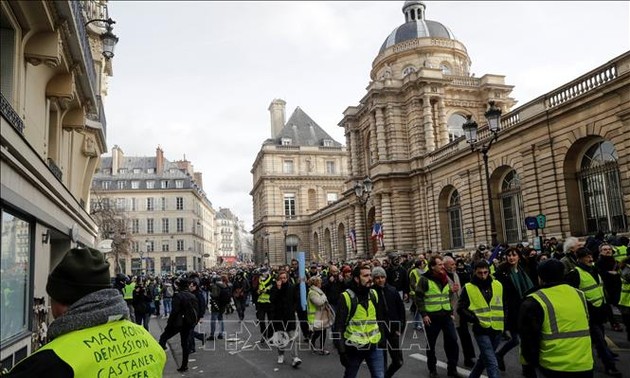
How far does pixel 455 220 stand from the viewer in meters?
32.6

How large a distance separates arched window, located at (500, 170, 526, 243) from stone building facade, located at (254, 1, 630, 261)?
56 millimetres

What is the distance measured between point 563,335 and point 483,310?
8.73 ft

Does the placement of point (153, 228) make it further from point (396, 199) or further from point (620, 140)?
point (620, 140)

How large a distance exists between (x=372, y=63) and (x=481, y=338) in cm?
4155

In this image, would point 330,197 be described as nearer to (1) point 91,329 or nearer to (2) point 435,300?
(2) point 435,300

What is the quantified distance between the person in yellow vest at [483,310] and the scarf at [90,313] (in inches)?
221

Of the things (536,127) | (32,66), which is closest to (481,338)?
(32,66)

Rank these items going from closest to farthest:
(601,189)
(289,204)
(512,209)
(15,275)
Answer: (15,275) < (601,189) < (512,209) < (289,204)

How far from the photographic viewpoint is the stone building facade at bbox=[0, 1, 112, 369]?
746 cm

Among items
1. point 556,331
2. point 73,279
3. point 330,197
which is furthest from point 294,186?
point 73,279

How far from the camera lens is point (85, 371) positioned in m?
2.20

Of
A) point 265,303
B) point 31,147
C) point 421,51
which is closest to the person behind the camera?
point 31,147

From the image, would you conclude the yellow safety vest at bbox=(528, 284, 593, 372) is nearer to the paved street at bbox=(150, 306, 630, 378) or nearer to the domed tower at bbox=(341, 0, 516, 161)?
the paved street at bbox=(150, 306, 630, 378)

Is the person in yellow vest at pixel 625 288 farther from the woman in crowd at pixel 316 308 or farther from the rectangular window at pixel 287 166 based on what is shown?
the rectangular window at pixel 287 166
